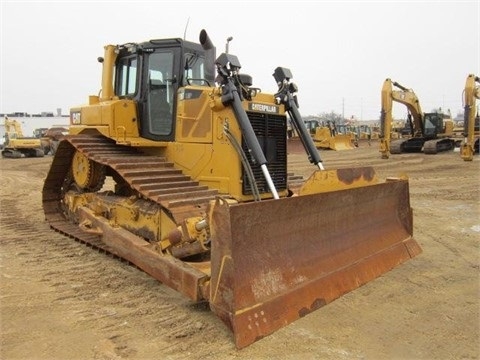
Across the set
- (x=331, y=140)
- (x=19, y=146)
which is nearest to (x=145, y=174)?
(x=331, y=140)

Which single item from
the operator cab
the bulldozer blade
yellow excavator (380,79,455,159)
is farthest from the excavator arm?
the bulldozer blade

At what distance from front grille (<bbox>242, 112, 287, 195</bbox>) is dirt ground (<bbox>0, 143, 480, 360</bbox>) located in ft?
5.46

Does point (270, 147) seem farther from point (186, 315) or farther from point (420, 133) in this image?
A: point (420, 133)

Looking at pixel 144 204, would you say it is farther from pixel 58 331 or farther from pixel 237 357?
pixel 237 357

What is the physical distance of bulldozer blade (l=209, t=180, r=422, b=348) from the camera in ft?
11.1

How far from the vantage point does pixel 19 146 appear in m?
30.1

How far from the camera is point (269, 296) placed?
354 centimetres

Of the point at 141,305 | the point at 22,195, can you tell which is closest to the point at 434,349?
the point at 141,305

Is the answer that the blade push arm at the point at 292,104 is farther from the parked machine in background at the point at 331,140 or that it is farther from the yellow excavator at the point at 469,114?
the parked machine in background at the point at 331,140

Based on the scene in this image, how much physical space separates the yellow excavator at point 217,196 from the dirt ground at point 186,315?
7.6 inches

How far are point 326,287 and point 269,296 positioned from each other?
726mm

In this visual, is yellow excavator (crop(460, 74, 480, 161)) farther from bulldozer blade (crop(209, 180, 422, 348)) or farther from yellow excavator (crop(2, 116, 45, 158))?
yellow excavator (crop(2, 116, 45, 158))

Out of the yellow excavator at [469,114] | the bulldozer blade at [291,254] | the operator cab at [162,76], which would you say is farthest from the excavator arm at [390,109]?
the bulldozer blade at [291,254]

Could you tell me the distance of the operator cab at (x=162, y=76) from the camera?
5.90 meters
